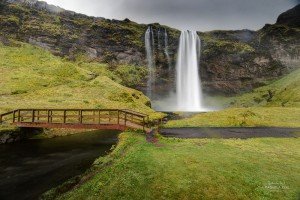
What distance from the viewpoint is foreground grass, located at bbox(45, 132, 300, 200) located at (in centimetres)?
1530

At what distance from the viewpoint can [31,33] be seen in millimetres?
108625

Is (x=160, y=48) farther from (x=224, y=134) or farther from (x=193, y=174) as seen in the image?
(x=193, y=174)

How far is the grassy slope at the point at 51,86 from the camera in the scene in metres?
60.8

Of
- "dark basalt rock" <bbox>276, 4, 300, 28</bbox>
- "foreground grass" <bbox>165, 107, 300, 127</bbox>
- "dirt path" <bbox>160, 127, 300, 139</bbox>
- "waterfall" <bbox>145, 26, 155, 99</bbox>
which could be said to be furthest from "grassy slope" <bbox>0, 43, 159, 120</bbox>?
"dark basalt rock" <bbox>276, 4, 300, 28</bbox>

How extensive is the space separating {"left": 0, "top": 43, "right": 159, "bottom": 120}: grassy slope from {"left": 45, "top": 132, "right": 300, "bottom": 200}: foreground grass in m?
33.5

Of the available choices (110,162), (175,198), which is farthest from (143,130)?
(175,198)

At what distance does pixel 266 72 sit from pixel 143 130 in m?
110

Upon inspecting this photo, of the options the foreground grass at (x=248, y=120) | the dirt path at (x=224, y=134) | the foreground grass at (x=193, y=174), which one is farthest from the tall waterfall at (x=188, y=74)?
the foreground grass at (x=193, y=174)

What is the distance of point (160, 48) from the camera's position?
402 ft

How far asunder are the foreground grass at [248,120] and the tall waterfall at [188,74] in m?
66.3

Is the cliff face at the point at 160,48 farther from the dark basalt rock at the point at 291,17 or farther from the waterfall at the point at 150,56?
the dark basalt rock at the point at 291,17

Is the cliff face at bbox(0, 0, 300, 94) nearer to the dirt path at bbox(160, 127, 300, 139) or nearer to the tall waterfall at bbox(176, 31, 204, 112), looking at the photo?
the tall waterfall at bbox(176, 31, 204, 112)

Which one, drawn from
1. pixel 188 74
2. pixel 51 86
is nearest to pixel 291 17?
pixel 188 74

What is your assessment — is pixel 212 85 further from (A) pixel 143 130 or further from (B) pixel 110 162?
(B) pixel 110 162
